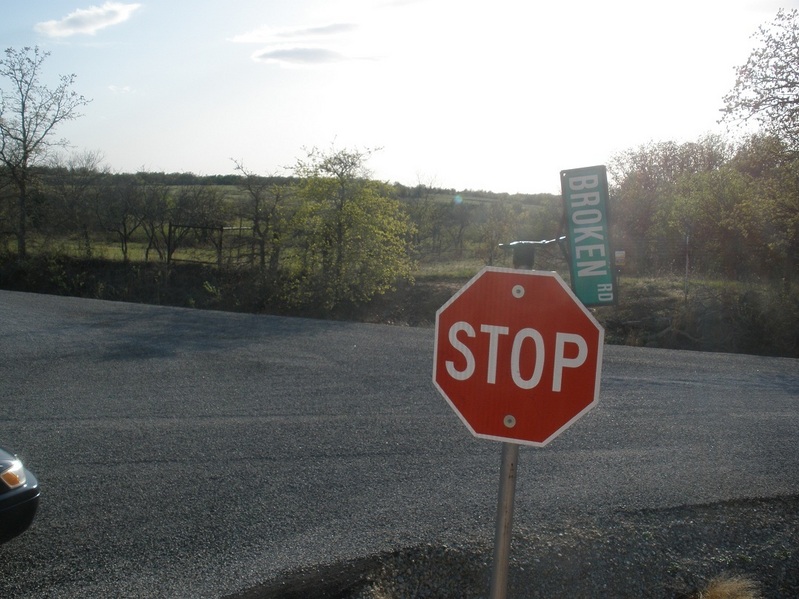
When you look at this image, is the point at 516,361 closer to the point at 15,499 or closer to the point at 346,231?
the point at 15,499

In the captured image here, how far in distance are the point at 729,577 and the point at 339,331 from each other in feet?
35.9

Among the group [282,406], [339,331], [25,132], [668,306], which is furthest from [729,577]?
[25,132]

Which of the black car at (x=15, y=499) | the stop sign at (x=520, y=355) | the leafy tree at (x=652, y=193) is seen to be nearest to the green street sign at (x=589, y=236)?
the stop sign at (x=520, y=355)

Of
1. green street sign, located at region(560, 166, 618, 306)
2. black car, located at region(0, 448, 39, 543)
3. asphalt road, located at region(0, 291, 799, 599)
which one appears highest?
green street sign, located at region(560, 166, 618, 306)

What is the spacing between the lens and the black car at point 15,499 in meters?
4.62

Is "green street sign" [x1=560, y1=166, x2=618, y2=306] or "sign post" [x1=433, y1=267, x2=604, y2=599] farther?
"green street sign" [x1=560, y1=166, x2=618, y2=306]

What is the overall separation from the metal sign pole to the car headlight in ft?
10.4

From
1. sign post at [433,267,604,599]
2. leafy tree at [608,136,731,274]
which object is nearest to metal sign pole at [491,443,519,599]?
sign post at [433,267,604,599]

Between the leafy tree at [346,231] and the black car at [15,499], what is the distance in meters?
15.4

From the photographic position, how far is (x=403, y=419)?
27.3ft

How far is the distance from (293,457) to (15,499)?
257cm

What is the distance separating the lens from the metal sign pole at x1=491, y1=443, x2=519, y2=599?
290 cm

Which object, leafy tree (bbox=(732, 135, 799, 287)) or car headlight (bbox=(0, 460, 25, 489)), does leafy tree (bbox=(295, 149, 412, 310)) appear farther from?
car headlight (bbox=(0, 460, 25, 489))

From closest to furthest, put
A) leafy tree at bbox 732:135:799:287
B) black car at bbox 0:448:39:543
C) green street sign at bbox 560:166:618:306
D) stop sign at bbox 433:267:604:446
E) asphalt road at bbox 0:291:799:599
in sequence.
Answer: stop sign at bbox 433:267:604:446 < green street sign at bbox 560:166:618:306 < black car at bbox 0:448:39:543 < asphalt road at bbox 0:291:799:599 < leafy tree at bbox 732:135:799:287
